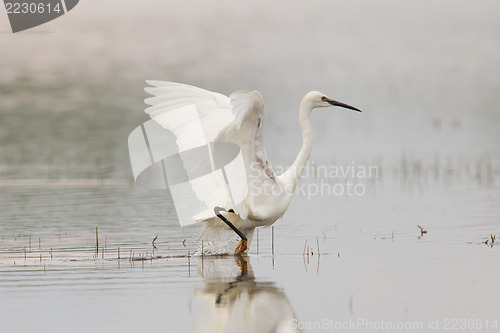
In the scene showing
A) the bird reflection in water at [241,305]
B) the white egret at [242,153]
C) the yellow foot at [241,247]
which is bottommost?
the bird reflection in water at [241,305]

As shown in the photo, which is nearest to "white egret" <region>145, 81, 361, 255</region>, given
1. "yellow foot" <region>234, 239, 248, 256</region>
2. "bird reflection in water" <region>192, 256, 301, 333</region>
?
"yellow foot" <region>234, 239, 248, 256</region>

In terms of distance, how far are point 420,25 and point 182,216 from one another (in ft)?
102

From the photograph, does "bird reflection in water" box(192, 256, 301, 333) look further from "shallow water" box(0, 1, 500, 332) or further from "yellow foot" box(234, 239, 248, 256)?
"yellow foot" box(234, 239, 248, 256)

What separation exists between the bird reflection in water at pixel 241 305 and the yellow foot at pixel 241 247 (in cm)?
129

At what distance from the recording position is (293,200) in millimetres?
15312

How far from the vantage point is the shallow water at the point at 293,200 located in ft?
26.8

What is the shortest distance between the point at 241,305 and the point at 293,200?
7197 millimetres

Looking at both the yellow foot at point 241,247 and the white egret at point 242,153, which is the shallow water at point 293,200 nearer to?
the yellow foot at point 241,247

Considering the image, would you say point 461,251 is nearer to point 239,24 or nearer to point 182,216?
point 182,216

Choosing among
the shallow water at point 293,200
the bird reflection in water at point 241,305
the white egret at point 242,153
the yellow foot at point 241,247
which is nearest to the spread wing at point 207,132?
the white egret at point 242,153

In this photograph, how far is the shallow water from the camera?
8172mm

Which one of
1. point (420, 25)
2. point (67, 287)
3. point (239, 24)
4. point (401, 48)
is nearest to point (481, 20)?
point (420, 25)

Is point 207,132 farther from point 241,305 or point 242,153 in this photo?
point 241,305

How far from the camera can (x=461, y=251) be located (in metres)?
10.7
